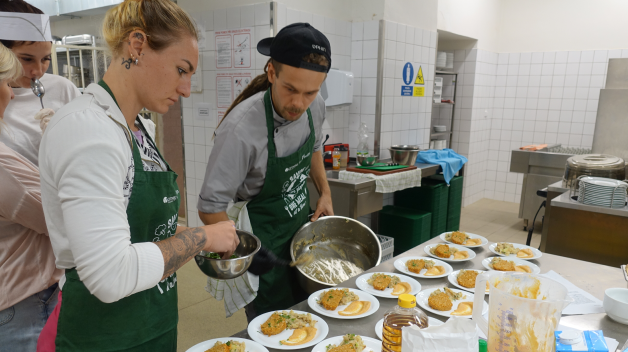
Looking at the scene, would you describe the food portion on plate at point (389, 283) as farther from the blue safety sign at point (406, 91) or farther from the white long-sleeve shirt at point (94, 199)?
the blue safety sign at point (406, 91)

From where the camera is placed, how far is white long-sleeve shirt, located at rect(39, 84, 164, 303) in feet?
2.73

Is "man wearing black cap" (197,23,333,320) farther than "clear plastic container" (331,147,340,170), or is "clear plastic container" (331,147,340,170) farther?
"clear plastic container" (331,147,340,170)

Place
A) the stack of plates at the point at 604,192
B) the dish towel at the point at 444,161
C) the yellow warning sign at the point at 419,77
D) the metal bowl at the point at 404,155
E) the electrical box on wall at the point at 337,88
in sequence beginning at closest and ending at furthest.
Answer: the stack of plates at the point at 604,192 < the electrical box on wall at the point at 337,88 < the metal bowl at the point at 404,155 < the dish towel at the point at 444,161 < the yellow warning sign at the point at 419,77

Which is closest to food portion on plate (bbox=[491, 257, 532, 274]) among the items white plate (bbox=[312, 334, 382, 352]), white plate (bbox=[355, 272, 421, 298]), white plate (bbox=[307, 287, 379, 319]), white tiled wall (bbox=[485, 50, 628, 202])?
white plate (bbox=[355, 272, 421, 298])

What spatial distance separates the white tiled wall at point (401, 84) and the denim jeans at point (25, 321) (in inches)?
130

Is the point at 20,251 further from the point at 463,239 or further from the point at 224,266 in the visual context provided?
the point at 463,239

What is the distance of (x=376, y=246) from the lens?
73.4 inches

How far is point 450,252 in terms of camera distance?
1844 millimetres

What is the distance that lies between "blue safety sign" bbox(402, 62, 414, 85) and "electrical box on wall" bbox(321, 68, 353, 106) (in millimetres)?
684

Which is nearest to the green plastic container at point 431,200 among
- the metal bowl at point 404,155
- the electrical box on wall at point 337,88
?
the metal bowl at point 404,155

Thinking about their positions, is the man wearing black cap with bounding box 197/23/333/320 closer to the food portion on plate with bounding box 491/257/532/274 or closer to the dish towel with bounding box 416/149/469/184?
the food portion on plate with bounding box 491/257/532/274

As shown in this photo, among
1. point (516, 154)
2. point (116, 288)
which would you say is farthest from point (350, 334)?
point (516, 154)

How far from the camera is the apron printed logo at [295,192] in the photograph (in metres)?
1.84

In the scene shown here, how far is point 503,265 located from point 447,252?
0.23m
